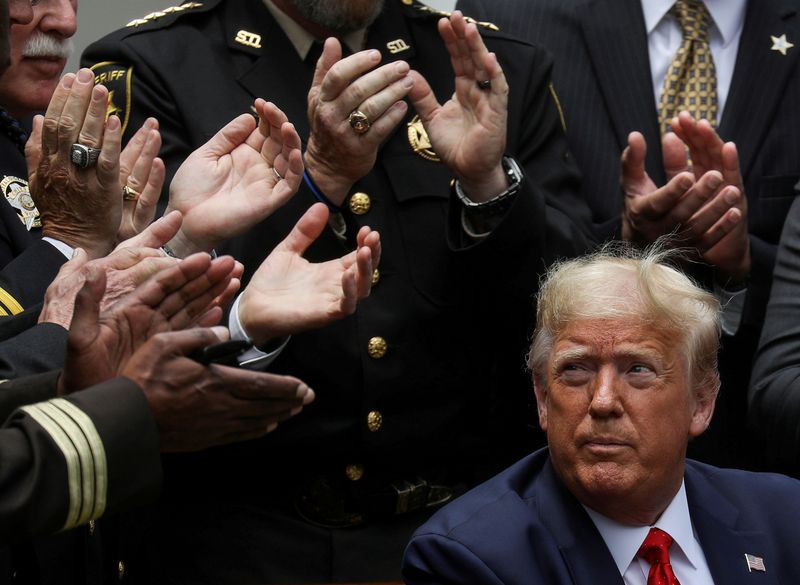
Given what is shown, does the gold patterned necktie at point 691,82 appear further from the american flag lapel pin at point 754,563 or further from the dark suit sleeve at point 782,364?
the american flag lapel pin at point 754,563

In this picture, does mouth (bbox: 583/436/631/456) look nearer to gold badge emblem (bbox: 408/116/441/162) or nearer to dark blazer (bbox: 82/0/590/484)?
dark blazer (bbox: 82/0/590/484)

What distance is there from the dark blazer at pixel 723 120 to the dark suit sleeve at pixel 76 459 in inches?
65.3

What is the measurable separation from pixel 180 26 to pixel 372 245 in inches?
33.1

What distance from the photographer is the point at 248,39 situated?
3.41 meters

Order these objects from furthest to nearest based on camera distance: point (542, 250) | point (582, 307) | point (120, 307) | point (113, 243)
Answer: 1. point (542, 250)
2. point (113, 243)
3. point (582, 307)
4. point (120, 307)

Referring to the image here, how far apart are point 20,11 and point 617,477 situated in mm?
1609

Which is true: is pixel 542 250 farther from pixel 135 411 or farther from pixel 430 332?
pixel 135 411

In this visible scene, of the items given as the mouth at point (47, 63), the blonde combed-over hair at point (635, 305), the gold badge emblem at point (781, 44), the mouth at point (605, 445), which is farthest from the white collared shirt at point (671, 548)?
the mouth at point (47, 63)

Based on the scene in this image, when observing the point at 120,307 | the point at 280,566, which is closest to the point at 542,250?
the point at 280,566

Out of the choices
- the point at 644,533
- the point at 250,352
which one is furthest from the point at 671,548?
the point at 250,352

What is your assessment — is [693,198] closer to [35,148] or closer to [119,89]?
[119,89]

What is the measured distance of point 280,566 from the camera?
125 inches

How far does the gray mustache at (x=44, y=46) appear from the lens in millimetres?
3438

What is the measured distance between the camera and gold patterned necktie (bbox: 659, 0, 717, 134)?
148 inches
